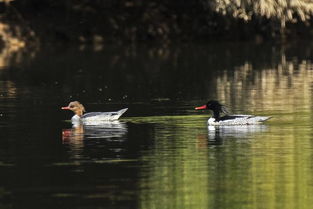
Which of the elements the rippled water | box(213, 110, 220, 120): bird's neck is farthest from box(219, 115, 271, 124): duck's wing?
the rippled water

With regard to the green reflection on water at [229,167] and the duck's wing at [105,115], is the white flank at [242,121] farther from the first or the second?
the duck's wing at [105,115]

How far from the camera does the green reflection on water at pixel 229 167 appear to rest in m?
15.7

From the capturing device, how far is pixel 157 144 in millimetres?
21359

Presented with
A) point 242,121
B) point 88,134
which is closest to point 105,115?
point 88,134

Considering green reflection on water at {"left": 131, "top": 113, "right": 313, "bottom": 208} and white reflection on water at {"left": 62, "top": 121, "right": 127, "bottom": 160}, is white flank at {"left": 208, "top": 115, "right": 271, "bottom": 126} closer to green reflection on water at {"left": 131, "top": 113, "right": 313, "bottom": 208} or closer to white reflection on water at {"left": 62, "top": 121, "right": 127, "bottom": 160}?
green reflection on water at {"left": 131, "top": 113, "right": 313, "bottom": 208}

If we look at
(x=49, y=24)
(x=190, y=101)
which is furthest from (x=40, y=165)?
(x=49, y=24)

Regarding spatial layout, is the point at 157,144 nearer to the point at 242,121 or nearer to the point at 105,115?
the point at 242,121

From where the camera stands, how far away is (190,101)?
30266mm

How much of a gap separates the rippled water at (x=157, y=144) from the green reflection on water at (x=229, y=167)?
1cm

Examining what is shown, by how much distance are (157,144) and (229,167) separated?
3.11 m

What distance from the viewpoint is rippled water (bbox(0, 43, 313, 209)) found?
16188 millimetres

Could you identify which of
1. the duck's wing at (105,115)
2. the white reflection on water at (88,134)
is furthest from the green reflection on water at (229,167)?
the duck's wing at (105,115)

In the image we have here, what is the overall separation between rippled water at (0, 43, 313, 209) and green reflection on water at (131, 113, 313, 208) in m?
0.01

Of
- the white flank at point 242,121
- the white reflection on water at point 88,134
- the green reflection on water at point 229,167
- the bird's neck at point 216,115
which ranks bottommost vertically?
the green reflection on water at point 229,167
